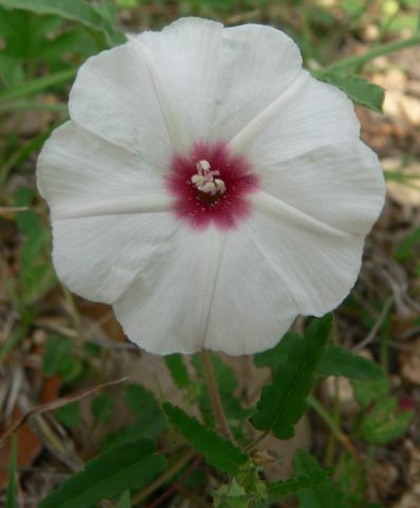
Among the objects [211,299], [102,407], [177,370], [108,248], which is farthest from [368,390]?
[108,248]

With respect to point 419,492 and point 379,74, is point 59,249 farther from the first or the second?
point 379,74

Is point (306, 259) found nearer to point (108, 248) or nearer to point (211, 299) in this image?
point (211, 299)

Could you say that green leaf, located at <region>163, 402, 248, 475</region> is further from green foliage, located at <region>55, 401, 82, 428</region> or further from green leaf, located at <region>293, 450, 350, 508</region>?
green foliage, located at <region>55, 401, 82, 428</region>

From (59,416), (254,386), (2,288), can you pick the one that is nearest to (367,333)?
(254,386)

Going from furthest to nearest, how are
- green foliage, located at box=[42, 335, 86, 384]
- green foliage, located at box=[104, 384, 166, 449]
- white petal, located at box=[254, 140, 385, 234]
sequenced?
green foliage, located at box=[42, 335, 86, 384] → green foliage, located at box=[104, 384, 166, 449] → white petal, located at box=[254, 140, 385, 234]

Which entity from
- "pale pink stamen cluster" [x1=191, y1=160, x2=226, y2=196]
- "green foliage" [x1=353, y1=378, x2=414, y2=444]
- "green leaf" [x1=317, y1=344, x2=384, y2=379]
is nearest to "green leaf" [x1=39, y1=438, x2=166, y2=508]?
"green leaf" [x1=317, y1=344, x2=384, y2=379]

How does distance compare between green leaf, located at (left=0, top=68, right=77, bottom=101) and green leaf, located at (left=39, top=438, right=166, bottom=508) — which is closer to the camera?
green leaf, located at (left=39, top=438, right=166, bottom=508)

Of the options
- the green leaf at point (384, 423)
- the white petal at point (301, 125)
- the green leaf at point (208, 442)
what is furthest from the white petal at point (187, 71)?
the green leaf at point (384, 423)

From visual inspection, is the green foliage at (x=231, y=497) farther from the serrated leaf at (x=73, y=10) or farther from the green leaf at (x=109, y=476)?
the serrated leaf at (x=73, y=10)
